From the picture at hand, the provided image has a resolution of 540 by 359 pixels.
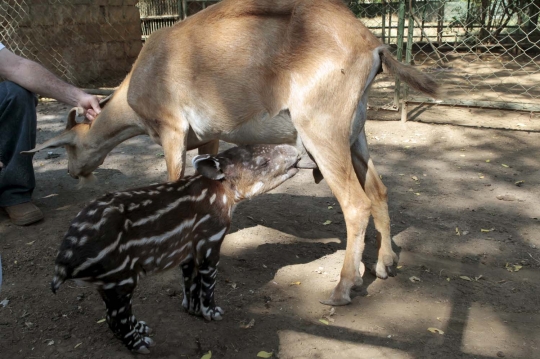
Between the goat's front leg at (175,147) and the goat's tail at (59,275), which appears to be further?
the goat's front leg at (175,147)

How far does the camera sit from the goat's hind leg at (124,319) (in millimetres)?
2627

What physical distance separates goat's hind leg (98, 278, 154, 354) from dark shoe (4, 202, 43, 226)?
1.93 meters

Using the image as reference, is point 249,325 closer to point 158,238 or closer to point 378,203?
point 158,238

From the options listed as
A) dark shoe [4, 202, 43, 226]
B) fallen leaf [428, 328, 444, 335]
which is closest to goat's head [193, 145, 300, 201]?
fallen leaf [428, 328, 444, 335]

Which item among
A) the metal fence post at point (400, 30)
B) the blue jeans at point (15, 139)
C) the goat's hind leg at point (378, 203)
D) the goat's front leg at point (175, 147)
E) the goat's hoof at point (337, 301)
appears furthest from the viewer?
the metal fence post at point (400, 30)

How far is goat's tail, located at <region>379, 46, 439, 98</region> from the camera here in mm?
3520

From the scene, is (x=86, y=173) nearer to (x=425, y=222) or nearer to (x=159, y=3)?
(x=425, y=222)

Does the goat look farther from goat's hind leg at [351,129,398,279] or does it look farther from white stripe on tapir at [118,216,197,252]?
white stripe on tapir at [118,216,197,252]

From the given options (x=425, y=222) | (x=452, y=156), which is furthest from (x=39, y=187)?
(x=452, y=156)

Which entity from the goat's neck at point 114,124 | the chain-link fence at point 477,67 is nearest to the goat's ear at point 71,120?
the goat's neck at point 114,124

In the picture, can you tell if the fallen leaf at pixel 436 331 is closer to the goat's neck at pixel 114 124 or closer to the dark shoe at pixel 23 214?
the goat's neck at pixel 114 124

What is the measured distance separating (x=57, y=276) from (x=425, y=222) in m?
2.94

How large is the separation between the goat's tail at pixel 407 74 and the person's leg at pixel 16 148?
9.06ft

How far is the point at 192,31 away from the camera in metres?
3.94
